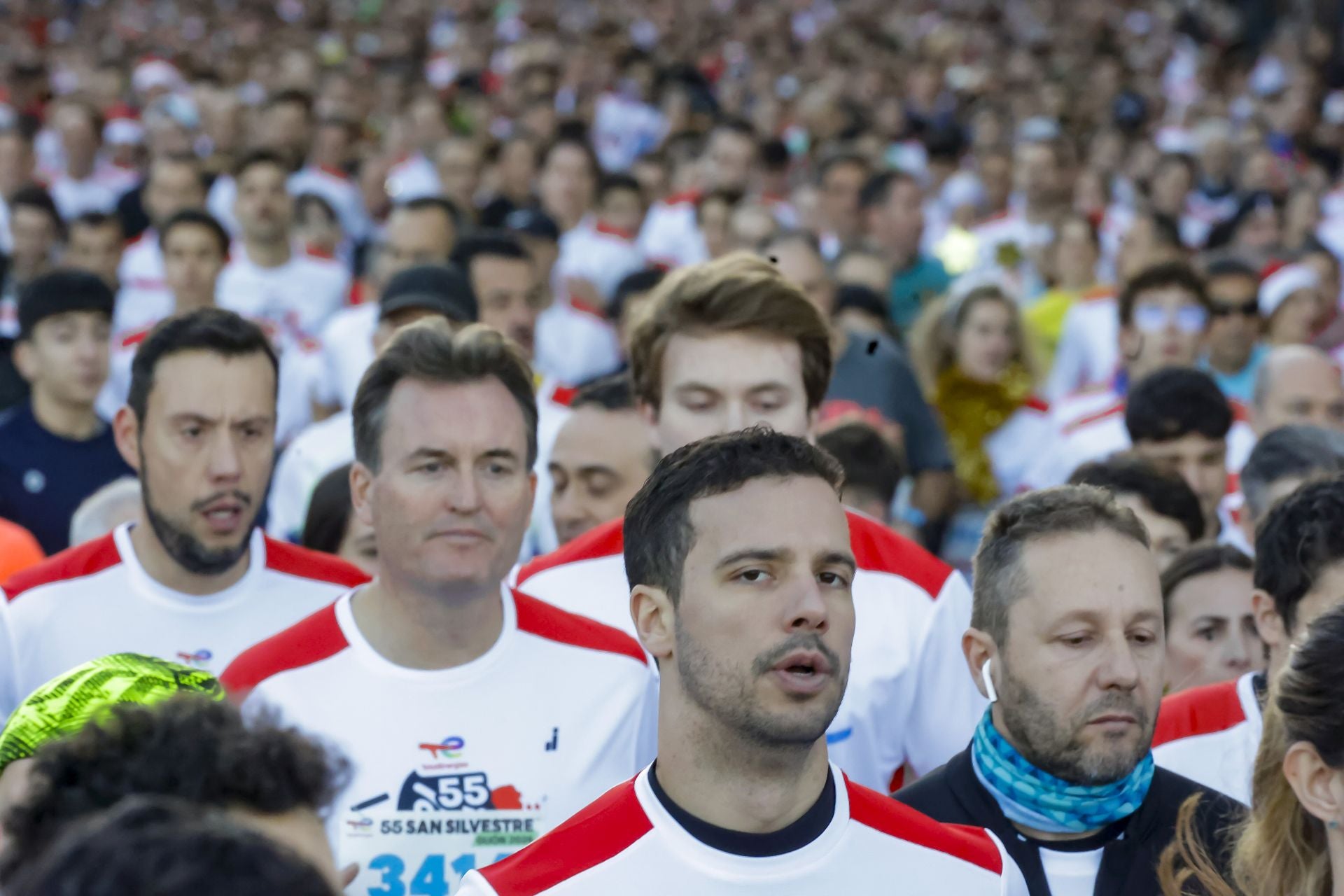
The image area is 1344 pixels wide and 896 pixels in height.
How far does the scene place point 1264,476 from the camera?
206 inches

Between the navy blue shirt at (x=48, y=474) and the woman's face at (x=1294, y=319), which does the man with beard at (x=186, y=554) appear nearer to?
the navy blue shirt at (x=48, y=474)

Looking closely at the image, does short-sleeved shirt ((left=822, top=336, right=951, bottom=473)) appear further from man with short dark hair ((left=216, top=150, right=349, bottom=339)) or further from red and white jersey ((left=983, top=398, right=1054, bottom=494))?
man with short dark hair ((left=216, top=150, right=349, bottom=339))

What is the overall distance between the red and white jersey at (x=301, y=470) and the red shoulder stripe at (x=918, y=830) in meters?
3.62

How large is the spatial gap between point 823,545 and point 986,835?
0.61m

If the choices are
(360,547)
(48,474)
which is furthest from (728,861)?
(48,474)

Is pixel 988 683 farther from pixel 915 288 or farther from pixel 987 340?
pixel 915 288

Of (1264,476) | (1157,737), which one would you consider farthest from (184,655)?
(1264,476)

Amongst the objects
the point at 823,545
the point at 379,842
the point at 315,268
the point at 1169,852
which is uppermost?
the point at 315,268

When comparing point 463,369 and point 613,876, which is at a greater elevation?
point 463,369

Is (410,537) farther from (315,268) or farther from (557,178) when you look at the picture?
(557,178)

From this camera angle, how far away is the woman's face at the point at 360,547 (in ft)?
17.4

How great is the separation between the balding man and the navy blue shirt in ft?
14.3

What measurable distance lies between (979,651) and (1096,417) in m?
4.24

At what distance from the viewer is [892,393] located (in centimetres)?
762
